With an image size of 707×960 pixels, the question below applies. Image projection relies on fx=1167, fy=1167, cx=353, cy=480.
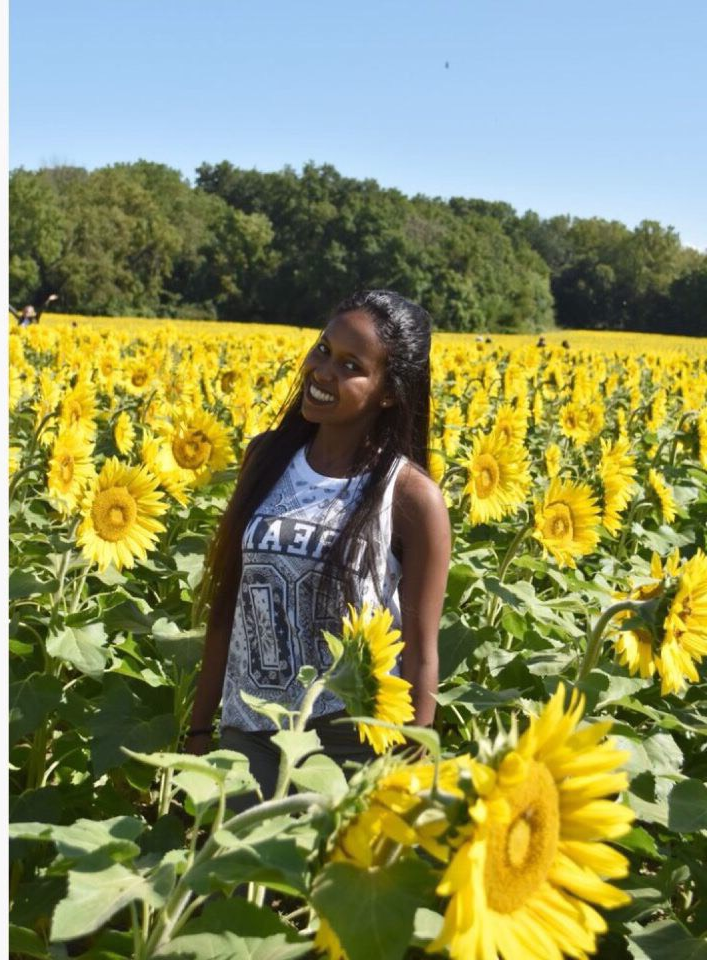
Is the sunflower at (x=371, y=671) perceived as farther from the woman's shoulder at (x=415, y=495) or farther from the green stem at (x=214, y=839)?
the woman's shoulder at (x=415, y=495)

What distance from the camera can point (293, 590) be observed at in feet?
8.04

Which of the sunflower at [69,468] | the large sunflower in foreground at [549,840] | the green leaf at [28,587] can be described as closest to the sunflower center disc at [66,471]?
the sunflower at [69,468]

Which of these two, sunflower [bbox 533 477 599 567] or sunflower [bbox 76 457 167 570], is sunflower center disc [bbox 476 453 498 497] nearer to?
sunflower [bbox 533 477 599 567]

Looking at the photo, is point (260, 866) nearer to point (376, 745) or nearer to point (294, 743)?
point (294, 743)

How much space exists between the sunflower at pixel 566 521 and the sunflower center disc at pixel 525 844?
227cm

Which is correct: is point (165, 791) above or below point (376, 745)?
below

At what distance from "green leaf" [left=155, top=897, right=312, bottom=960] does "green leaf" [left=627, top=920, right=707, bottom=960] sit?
0.96m

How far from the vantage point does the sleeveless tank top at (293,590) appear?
2.44 m

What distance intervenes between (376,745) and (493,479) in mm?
2127

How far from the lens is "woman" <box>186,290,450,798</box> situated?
2.41 metres

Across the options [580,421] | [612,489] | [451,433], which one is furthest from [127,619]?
[580,421]

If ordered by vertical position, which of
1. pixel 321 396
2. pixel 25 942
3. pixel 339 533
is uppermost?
pixel 321 396

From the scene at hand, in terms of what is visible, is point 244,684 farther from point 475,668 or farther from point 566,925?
point 566,925

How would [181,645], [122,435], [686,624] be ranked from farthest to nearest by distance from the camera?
1. [122,435]
2. [181,645]
3. [686,624]
